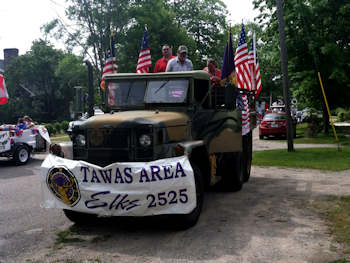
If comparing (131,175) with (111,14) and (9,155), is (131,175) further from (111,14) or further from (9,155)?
(111,14)

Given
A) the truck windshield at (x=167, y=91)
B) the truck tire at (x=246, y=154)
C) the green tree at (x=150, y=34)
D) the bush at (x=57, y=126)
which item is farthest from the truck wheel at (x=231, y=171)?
the bush at (x=57, y=126)

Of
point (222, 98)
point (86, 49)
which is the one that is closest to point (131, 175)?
point (222, 98)

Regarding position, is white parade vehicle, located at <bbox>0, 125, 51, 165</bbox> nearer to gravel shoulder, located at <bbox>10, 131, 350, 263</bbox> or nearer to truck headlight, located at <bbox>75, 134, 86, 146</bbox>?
gravel shoulder, located at <bbox>10, 131, 350, 263</bbox>

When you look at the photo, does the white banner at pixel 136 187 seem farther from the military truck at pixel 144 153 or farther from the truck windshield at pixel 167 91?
the truck windshield at pixel 167 91

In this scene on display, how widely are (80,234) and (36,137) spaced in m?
11.4

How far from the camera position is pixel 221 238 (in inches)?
226

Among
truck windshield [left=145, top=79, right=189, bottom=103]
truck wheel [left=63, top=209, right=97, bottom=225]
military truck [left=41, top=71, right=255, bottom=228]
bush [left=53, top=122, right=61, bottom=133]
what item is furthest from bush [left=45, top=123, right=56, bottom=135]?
A: truck wheel [left=63, top=209, right=97, bottom=225]

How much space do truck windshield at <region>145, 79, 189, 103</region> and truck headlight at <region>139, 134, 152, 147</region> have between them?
4.12 ft

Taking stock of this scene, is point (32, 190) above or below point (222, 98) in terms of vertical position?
below

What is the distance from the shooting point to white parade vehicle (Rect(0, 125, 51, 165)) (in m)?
15.1

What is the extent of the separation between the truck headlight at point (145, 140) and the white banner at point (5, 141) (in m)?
10.3

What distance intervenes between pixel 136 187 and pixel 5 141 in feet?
35.3

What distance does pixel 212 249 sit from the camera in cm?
531

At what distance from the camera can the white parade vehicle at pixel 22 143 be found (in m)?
15.1
